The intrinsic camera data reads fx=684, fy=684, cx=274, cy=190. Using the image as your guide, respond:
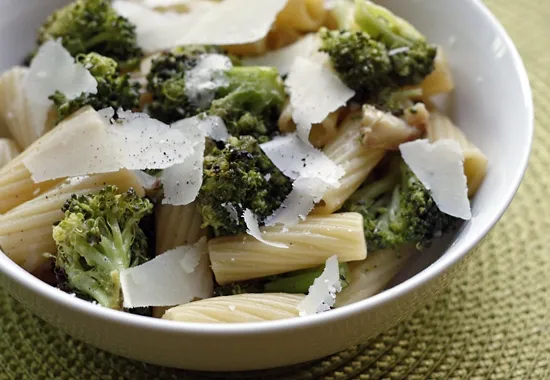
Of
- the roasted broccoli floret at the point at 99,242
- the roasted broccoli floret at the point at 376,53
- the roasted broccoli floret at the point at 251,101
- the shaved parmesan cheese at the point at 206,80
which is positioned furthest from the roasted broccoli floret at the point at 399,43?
the roasted broccoli floret at the point at 99,242

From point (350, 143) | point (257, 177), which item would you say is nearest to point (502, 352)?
point (350, 143)

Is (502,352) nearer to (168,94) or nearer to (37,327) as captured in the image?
(168,94)

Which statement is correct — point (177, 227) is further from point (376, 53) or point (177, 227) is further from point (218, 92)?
point (376, 53)

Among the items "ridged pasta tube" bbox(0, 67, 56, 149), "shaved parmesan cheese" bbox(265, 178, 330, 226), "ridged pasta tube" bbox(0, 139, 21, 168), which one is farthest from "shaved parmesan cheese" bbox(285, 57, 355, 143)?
"ridged pasta tube" bbox(0, 139, 21, 168)

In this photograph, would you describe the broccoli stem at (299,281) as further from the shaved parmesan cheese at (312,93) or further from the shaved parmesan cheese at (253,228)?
the shaved parmesan cheese at (312,93)

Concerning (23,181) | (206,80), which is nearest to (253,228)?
(206,80)
